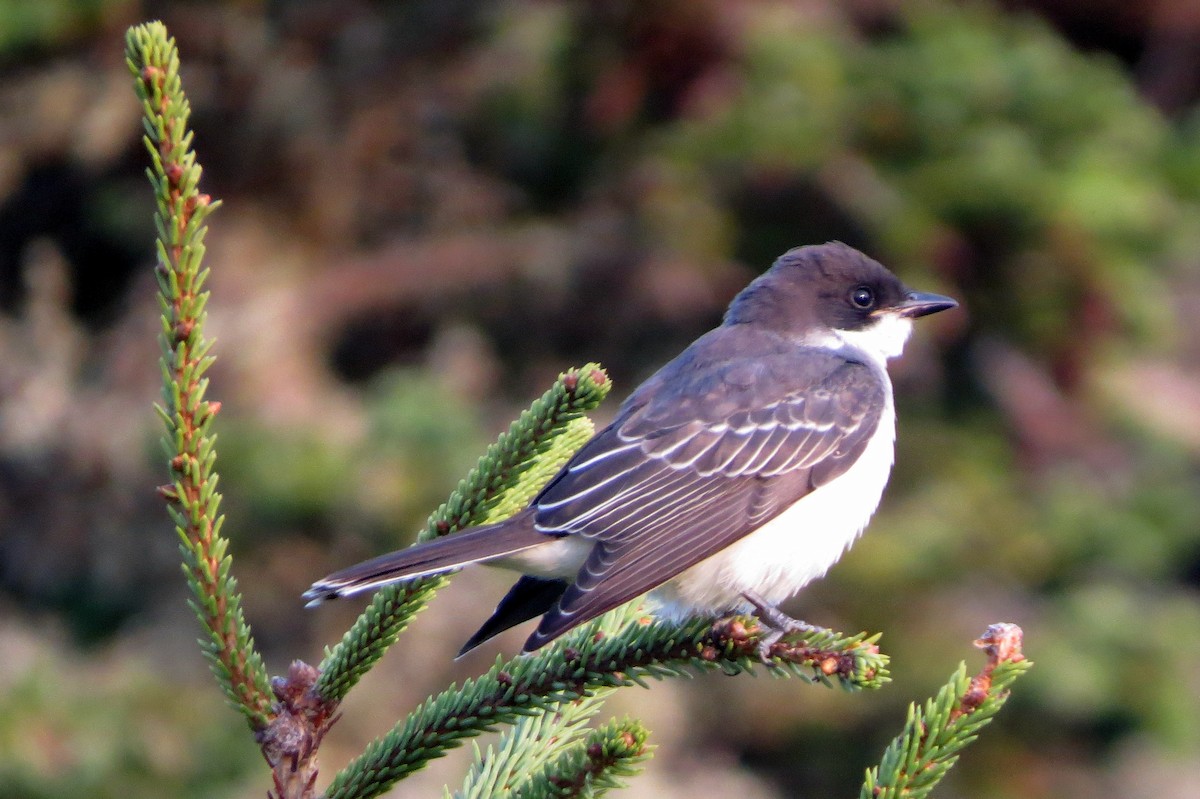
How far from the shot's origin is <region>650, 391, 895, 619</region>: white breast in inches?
144

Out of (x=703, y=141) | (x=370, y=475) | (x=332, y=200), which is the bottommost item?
(x=370, y=475)

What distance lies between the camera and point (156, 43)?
1877 millimetres

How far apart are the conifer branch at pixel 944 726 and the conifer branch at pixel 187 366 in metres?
0.92

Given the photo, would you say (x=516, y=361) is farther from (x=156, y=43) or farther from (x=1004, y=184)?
(x=156, y=43)

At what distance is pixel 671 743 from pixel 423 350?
3.13 m

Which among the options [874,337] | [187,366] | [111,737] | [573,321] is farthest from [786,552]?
[573,321]

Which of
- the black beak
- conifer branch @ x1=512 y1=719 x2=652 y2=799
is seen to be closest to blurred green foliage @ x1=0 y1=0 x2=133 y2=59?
the black beak

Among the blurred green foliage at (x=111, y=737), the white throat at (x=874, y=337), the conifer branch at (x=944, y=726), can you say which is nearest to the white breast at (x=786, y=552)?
the white throat at (x=874, y=337)

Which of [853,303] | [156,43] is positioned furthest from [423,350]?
[156,43]

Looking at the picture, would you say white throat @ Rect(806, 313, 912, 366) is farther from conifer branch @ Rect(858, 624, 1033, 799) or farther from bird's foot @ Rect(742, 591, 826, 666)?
conifer branch @ Rect(858, 624, 1033, 799)

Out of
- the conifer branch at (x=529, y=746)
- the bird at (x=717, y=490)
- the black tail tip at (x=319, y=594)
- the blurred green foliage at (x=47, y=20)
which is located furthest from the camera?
the blurred green foliage at (x=47, y=20)

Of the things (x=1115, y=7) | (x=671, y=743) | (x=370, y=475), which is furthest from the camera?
(x=1115, y=7)

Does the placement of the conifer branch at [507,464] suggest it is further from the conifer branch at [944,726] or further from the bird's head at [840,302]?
the bird's head at [840,302]

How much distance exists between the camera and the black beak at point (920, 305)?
4.63 m
